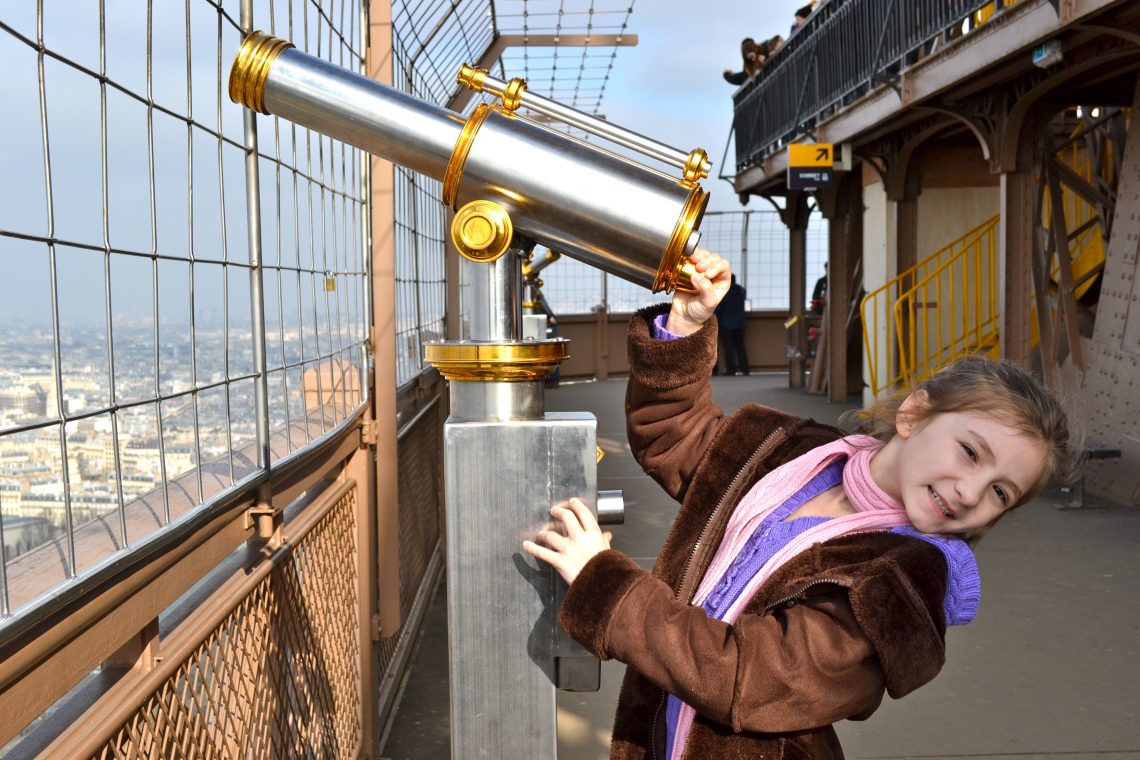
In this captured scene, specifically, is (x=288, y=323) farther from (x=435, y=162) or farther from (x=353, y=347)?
(x=435, y=162)

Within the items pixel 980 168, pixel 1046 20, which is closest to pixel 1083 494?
pixel 1046 20

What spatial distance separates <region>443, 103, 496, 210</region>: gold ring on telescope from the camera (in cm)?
142

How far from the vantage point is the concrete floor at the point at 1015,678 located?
13.3 feet

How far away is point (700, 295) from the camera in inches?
68.6

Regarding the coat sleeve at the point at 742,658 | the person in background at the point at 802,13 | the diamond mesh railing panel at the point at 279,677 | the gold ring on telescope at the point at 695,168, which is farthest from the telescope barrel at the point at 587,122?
the person in background at the point at 802,13

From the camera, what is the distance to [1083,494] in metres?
8.05

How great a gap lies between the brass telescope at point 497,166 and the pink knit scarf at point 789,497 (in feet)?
1.76

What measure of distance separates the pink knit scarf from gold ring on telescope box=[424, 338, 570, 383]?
537 mm

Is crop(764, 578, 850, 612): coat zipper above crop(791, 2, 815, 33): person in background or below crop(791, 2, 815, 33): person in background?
below

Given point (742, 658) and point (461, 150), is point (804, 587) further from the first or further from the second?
point (461, 150)

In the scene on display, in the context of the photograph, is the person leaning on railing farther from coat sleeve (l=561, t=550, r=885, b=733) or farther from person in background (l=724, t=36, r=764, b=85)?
coat sleeve (l=561, t=550, r=885, b=733)

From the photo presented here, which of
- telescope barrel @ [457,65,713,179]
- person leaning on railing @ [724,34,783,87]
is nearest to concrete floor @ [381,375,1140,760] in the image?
telescope barrel @ [457,65,713,179]

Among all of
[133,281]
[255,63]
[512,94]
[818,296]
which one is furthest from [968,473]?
[818,296]

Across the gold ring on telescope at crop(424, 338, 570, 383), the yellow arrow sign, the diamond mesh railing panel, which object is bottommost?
the diamond mesh railing panel
